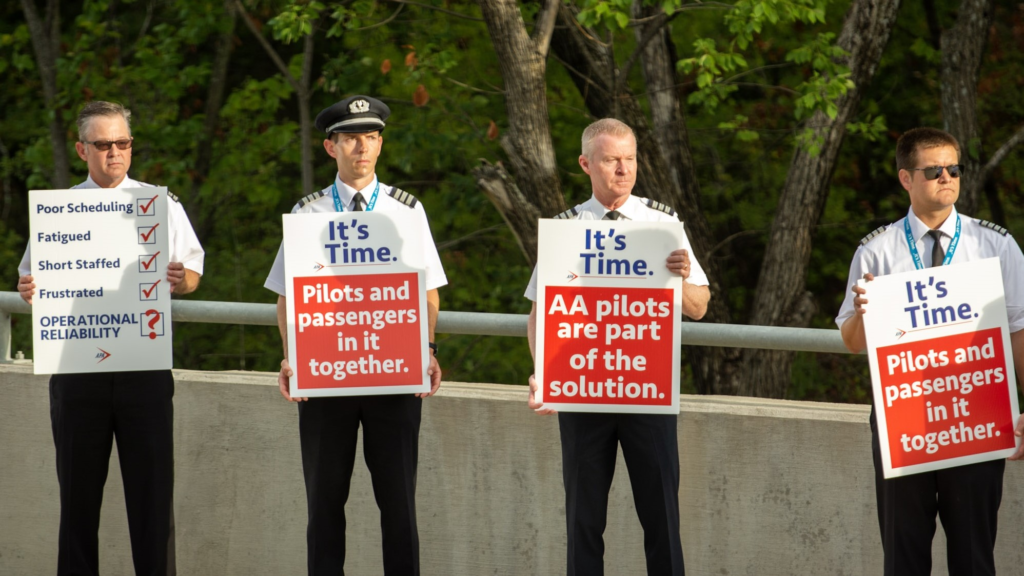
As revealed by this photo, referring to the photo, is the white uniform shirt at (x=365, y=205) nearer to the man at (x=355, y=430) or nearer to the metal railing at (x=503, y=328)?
the man at (x=355, y=430)

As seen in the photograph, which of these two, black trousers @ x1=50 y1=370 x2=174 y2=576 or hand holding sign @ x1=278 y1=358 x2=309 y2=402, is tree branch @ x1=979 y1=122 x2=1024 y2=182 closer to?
hand holding sign @ x1=278 y1=358 x2=309 y2=402

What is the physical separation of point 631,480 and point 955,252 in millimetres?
1547

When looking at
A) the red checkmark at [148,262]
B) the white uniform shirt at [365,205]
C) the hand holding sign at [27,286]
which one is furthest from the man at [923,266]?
the hand holding sign at [27,286]

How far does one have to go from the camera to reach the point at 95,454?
535cm

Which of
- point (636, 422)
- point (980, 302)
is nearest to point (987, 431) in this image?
point (980, 302)

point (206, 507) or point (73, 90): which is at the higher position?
point (73, 90)

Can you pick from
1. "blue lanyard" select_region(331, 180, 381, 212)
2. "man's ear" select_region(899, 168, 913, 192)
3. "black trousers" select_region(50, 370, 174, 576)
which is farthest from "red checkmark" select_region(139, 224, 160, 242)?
"man's ear" select_region(899, 168, 913, 192)

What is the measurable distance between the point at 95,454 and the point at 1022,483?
13.4 ft

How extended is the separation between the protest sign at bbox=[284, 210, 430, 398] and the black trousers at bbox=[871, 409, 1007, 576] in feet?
6.40

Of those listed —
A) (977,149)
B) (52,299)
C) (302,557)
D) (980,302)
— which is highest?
(977,149)

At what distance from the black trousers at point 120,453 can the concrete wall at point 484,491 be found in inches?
29.4

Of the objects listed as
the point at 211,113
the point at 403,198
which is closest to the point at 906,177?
the point at 403,198

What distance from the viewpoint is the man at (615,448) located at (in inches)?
186

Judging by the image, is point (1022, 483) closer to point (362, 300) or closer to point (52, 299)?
point (362, 300)
